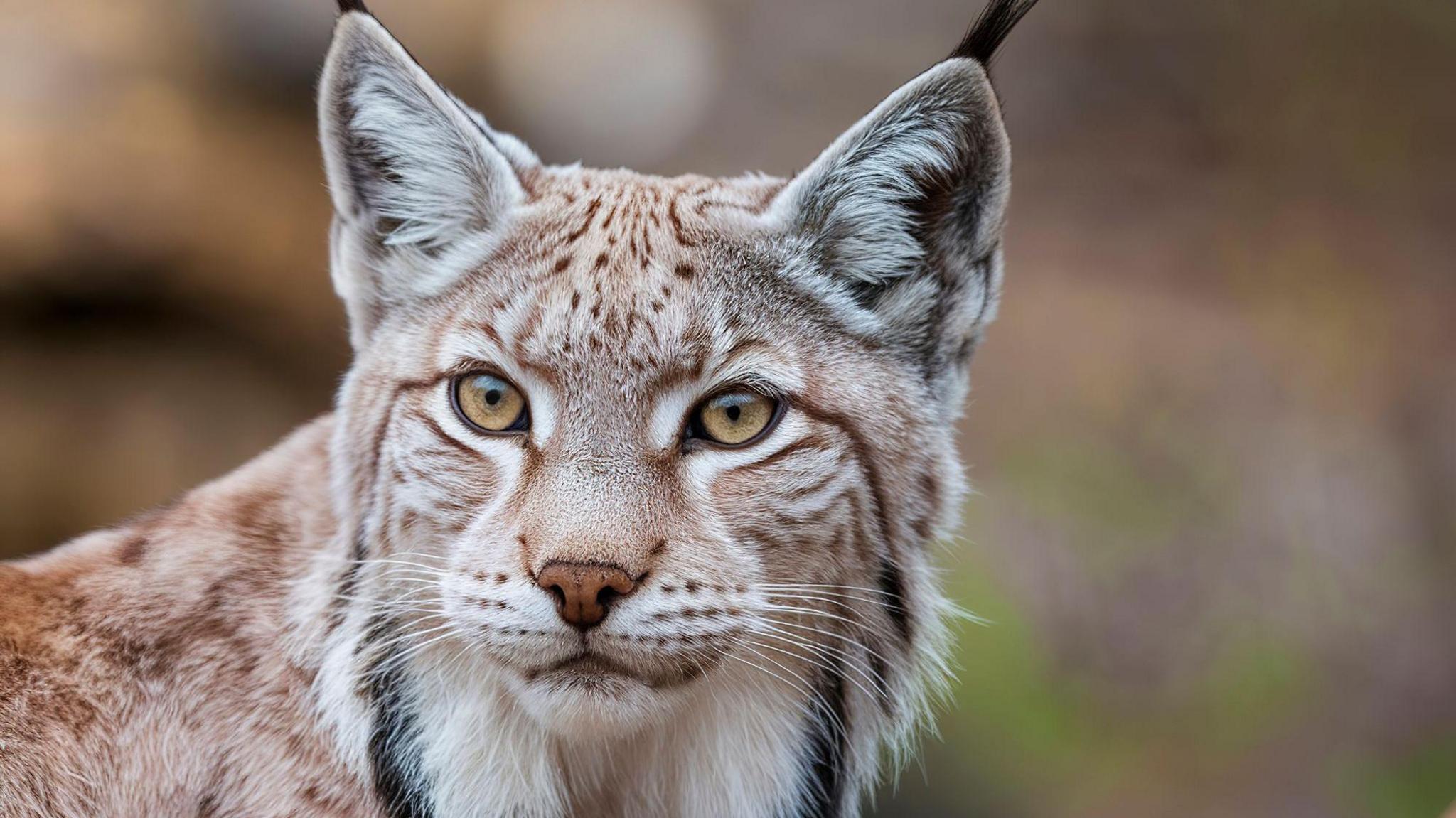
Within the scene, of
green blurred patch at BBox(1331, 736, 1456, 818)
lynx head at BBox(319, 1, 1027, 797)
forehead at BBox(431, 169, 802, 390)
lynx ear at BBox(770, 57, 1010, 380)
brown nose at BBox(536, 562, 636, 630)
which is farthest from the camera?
green blurred patch at BBox(1331, 736, 1456, 818)

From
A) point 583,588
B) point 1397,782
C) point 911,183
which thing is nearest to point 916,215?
point 911,183

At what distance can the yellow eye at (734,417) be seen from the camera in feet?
6.82

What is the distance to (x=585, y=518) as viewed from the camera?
1.86 meters

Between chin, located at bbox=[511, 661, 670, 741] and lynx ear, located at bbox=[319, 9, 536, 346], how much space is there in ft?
2.52

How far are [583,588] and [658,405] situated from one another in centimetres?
36

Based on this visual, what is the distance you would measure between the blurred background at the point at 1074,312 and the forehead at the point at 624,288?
2827 millimetres

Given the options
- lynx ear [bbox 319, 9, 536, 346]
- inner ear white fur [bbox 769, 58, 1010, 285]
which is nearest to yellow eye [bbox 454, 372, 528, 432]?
lynx ear [bbox 319, 9, 536, 346]

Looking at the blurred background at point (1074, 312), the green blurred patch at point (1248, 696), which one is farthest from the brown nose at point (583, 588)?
the green blurred patch at point (1248, 696)

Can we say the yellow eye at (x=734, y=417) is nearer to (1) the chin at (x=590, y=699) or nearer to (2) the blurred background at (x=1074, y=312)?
(1) the chin at (x=590, y=699)

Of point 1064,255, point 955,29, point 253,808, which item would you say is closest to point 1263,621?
point 1064,255

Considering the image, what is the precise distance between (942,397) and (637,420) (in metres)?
0.63

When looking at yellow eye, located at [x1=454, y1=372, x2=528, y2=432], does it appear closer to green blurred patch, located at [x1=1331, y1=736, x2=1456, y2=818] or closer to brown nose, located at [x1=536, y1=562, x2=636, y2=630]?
brown nose, located at [x1=536, y1=562, x2=636, y2=630]

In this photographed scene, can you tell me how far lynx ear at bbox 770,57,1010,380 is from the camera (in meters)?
2.13

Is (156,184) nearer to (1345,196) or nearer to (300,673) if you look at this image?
(300,673)
